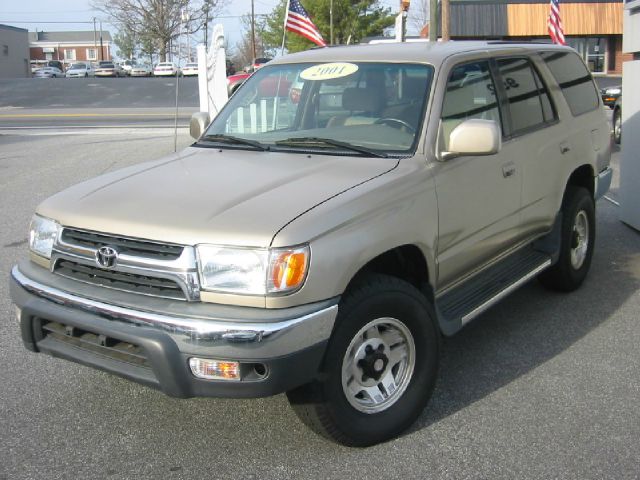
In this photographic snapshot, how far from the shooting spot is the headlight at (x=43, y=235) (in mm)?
3518

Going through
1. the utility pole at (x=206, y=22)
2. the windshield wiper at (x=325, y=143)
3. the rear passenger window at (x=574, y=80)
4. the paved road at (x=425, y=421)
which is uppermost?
the utility pole at (x=206, y=22)

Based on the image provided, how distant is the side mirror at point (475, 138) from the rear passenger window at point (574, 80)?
185cm

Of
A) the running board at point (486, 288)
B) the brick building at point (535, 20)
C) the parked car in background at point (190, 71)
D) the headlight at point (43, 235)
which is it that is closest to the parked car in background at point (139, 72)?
the parked car in background at point (190, 71)

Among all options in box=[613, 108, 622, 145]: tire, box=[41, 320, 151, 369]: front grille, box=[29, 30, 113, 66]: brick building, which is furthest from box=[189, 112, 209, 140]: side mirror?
box=[29, 30, 113, 66]: brick building

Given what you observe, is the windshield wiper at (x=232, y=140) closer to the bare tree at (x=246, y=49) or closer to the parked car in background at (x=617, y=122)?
the parked car in background at (x=617, y=122)

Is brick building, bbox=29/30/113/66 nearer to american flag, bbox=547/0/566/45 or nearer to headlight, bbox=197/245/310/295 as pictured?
american flag, bbox=547/0/566/45

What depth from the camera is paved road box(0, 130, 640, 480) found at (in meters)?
3.29

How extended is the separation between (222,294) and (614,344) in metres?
2.83

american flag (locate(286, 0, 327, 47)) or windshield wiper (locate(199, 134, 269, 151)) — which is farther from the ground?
american flag (locate(286, 0, 327, 47))

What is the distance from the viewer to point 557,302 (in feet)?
17.9

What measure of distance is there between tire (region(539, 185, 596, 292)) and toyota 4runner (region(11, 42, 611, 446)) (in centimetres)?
34

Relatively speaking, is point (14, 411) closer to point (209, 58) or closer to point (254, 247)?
point (254, 247)

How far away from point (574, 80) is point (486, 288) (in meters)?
2.19

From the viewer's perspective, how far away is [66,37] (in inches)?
4557
